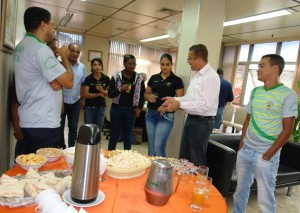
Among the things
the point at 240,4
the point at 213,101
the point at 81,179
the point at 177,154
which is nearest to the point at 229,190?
the point at 177,154

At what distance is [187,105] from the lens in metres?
2.20

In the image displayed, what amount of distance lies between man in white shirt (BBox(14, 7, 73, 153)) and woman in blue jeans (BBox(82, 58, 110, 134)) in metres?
1.72

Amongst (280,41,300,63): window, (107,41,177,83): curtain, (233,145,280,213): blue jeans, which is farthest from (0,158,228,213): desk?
(107,41,177,83): curtain

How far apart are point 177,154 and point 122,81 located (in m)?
Answer: 1.19

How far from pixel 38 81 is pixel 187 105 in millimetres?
1267

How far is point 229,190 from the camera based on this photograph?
2.55 meters

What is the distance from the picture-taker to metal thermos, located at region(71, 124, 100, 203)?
0.94 metres

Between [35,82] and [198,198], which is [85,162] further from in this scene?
[35,82]

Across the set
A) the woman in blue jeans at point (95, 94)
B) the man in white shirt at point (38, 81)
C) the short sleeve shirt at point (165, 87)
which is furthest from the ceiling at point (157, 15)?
the man in white shirt at point (38, 81)

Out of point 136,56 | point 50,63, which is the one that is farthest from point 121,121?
point 136,56

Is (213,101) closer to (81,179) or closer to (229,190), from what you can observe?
(229,190)

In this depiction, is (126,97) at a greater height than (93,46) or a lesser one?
lesser

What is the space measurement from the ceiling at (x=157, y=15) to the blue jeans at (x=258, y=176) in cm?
216

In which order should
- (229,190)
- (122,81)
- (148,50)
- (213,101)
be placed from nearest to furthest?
(213,101)
(229,190)
(122,81)
(148,50)
